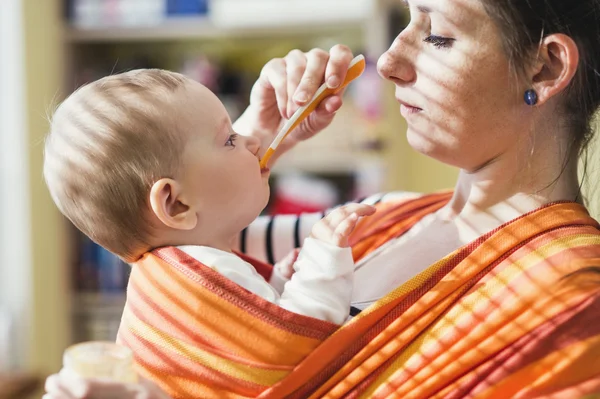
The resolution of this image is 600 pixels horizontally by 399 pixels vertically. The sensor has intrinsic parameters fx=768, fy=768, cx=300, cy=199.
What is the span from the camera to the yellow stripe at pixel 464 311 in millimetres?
872

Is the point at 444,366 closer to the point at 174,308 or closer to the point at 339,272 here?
the point at 339,272

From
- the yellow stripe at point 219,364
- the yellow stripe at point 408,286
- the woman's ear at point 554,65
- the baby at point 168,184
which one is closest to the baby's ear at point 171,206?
the baby at point 168,184

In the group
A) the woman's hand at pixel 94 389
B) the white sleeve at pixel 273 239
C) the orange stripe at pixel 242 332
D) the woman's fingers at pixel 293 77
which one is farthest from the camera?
the white sleeve at pixel 273 239

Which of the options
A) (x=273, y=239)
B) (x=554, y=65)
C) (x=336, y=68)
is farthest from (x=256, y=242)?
(x=554, y=65)

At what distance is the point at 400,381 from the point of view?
2.88ft

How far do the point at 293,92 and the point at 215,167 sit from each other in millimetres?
199

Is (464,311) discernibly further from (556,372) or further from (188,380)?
(188,380)

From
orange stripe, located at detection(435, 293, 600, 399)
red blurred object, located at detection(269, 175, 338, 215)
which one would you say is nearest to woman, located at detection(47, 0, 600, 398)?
orange stripe, located at detection(435, 293, 600, 399)

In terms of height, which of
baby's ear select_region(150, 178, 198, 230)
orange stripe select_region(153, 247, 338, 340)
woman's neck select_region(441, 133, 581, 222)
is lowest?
orange stripe select_region(153, 247, 338, 340)

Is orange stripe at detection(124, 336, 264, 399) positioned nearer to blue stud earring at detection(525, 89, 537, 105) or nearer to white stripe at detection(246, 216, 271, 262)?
white stripe at detection(246, 216, 271, 262)

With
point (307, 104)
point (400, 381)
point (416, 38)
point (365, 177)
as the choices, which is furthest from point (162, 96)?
point (365, 177)

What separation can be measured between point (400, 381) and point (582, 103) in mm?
422

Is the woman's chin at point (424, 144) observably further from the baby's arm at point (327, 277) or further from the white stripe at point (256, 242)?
the white stripe at point (256, 242)

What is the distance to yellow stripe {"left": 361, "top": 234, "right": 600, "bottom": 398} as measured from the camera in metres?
0.87
